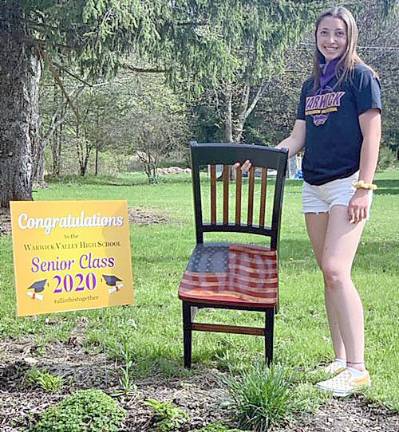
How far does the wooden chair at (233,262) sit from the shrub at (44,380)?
67cm

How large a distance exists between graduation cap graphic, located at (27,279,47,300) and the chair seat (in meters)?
0.65

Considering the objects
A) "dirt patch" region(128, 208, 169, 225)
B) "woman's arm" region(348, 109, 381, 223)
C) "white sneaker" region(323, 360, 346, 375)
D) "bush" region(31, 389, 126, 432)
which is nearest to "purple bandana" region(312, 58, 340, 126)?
"woman's arm" region(348, 109, 381, 223)

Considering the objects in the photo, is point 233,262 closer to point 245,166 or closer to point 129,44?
point 245,166

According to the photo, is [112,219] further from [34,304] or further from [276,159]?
[276,159]

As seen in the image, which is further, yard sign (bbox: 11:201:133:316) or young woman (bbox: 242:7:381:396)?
yard sign (bbox: 11:201:133:316)


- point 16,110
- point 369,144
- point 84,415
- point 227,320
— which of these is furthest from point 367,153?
point 16,110

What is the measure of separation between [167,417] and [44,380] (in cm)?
74

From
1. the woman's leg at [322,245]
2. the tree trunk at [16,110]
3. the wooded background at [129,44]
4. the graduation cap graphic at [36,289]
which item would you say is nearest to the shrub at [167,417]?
the graduation cap graphic at [36,289]

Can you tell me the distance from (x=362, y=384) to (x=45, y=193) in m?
16.3

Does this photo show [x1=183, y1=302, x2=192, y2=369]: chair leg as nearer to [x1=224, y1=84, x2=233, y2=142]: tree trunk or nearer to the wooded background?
the wooded background

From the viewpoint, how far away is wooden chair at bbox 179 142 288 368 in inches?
127

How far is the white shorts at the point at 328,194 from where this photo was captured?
10.2 ft

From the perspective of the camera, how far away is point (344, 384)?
3.09 metres

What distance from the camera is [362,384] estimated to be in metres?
3.13
